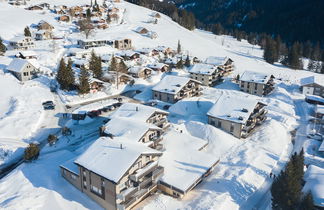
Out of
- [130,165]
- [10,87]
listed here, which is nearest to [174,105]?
[130,165]

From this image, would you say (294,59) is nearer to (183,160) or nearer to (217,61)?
(217,61)

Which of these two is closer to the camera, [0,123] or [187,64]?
[0,123]

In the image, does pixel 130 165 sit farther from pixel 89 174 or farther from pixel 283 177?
pixel 283 177

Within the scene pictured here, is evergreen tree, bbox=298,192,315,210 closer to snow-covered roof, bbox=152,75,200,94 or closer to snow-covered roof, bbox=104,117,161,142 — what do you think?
snow-covered roof, bbox=104,117,161,142

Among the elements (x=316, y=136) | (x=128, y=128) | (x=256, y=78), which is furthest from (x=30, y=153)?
(x=256, y=78)

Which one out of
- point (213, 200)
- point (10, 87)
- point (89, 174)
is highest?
point (10, 87)

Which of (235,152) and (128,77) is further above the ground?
(128,77)

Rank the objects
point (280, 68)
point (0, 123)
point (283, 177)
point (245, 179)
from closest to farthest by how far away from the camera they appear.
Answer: point (283, 177) < point (245, 179) < point (0, 123) < point (280, 68)

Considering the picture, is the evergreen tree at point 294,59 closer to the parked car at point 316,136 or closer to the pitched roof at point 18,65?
the parked car at point 316,136
